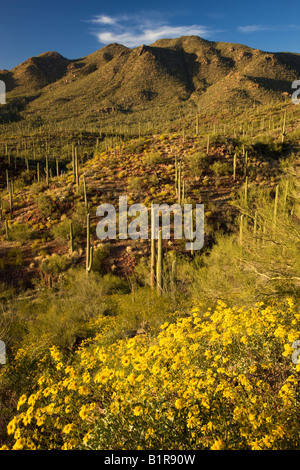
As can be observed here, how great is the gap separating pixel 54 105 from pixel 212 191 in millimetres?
63404

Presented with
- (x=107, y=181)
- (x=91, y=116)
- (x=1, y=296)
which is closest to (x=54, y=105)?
(x=91, y=116)

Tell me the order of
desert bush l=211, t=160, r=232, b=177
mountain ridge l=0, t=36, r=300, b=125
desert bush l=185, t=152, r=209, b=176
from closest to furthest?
desert bush l=211, t=160, r=232, b=177 < desert bush l=185, t=152, r=209, b=176 < mountain ridge l=0, t=36, r=300, b=125

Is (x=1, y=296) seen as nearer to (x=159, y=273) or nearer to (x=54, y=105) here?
(x=159, y=273)

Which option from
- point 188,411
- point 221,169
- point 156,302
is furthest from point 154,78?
point 188,411

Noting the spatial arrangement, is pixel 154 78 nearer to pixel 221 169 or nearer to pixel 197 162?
pixel 197 162

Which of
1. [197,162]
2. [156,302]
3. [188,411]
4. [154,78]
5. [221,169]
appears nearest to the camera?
[188,411]

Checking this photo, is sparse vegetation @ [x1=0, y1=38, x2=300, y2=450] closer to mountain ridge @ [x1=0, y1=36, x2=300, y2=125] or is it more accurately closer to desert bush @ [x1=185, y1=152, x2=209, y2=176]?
desert bush @ [x1=185, y1=152, x2=209, y2=176]

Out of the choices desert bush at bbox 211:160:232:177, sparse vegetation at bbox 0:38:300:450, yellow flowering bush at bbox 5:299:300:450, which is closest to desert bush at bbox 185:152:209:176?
sparse vegetation at bbox 0:38:300:450

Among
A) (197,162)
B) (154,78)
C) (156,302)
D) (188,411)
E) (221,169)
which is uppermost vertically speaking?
(154,78)

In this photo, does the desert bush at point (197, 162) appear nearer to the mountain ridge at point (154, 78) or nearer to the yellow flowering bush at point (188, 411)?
the yellow flowering bush at point (188, 411)

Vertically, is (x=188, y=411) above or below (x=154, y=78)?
below

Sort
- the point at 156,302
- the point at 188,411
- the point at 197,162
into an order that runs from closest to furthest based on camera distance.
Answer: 1. the point at 188,411
2. the point at 156,302
3. the point at 197,162

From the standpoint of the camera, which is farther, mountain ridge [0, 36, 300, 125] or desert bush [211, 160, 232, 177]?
mountain ridge [0, 36, 300, 125]

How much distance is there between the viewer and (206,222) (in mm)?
15633
